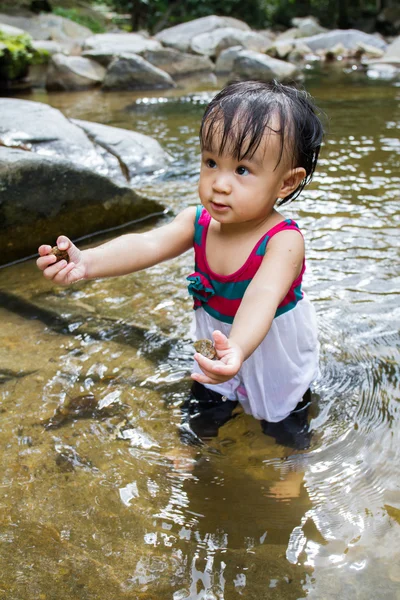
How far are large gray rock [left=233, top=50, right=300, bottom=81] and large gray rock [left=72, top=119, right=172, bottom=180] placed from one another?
23.2 feet

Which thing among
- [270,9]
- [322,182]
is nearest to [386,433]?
[322,182]

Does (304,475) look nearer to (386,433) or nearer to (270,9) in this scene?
(386,433)

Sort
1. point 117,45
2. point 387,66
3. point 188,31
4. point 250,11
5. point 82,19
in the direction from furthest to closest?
point 250,11 → point 82,19 → point 188,31 → point 117,45 → point 387,66

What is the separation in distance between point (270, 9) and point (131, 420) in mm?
23127

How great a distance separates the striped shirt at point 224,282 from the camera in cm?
198

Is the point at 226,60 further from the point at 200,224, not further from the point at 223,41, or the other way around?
the point at 200,224

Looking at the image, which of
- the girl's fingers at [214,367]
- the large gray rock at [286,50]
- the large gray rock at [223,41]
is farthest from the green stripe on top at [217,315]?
the large gray rock at [286,50]

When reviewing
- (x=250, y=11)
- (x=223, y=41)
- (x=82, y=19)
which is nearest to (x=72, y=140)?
(x=223, y=41)

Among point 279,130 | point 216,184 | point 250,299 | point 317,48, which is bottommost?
point 317,48

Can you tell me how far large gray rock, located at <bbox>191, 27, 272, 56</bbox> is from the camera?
1546 centimetres

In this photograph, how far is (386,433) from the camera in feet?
7.38

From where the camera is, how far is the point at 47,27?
1634 cm

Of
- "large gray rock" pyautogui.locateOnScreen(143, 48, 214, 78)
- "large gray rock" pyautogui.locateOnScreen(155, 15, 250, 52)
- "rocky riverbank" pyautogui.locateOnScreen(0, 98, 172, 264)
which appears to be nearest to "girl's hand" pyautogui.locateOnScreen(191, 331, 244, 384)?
"rocky riverbank" pyautogui.locateOnScreen(0, 98, 172, 264)

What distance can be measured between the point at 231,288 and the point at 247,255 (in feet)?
0.42
